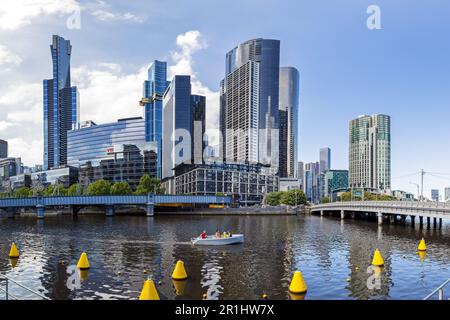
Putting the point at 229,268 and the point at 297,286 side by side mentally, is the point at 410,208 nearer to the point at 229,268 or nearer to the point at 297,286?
the point at 229,268

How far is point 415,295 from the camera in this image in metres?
34.3

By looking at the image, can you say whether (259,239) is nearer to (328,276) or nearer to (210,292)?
(328,276)

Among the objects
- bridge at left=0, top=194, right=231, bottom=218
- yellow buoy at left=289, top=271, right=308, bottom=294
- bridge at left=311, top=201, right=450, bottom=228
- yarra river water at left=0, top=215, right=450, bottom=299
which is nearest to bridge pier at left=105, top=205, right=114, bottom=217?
bridge at left=0, top=194, right=231, bottom=218

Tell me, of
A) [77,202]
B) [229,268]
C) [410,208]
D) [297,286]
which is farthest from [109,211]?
[297,286]

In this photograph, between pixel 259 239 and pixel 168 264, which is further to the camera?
pixel 259 239

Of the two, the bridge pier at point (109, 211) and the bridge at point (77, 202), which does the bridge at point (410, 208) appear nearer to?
the bridge at point (77, 202)

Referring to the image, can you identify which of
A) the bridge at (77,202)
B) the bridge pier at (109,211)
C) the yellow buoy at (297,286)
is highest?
the yellow buoy at (297,286)

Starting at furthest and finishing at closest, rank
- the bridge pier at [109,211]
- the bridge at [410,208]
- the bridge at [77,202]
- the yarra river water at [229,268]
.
A: the bridge pier at [109,211] < the bridge at [77,202] < the bridge at [410,208] < the yarra river water at [229,268]

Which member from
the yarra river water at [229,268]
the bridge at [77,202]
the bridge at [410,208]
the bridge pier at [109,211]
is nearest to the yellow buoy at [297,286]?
the yarra river water at [229,268]
